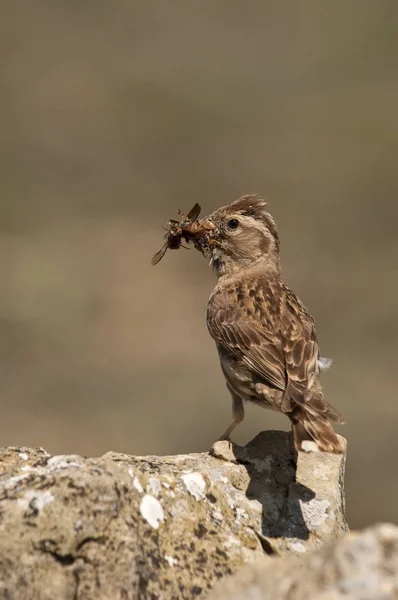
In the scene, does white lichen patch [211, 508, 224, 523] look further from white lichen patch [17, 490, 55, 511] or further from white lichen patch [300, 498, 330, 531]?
white lichen patch [17, 490, 55, 511]

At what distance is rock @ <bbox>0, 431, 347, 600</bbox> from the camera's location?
4.65 metres

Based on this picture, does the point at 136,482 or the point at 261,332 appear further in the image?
the point at 261,332

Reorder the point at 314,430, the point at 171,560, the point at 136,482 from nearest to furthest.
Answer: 1. the point at 171,560
2. the point at 136,482
3. the point at 314,430

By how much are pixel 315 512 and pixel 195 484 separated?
70cm

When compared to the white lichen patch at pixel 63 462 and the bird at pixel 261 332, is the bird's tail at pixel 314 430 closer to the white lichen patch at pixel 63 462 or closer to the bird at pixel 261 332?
the bird at pixel 261 332

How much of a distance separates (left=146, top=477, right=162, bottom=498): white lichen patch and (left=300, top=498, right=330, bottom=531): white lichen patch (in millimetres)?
873

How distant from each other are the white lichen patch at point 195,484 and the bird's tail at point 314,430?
0.73 meters

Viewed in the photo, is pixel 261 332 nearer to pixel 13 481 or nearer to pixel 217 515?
pixel 217 515

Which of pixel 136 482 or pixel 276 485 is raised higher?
pixel 276 485

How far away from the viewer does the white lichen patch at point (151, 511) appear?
509 centimetres

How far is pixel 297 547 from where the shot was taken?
5613 millimetres

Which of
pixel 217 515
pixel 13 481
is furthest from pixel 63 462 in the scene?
pixel 217 515

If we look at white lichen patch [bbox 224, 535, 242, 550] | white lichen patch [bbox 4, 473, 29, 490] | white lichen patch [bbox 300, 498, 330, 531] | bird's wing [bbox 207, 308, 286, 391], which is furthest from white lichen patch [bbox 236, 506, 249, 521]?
bird's wing [bbox 207, 308, 286, 391]

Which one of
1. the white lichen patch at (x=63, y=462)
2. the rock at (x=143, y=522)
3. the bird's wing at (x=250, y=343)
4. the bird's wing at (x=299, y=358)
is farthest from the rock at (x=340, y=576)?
the bird's wing at (x=250, y=343)
